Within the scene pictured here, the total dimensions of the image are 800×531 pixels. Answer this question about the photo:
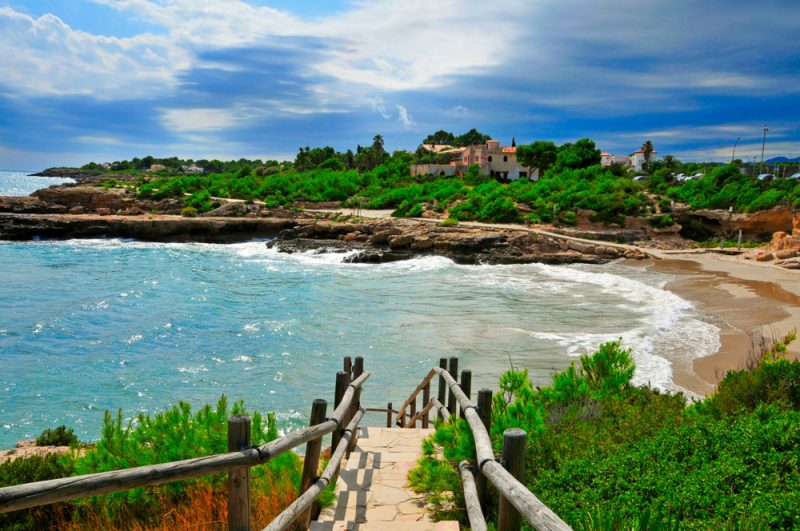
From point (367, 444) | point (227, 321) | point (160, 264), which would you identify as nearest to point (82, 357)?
point (227, 321)

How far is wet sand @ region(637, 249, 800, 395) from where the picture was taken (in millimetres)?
12438

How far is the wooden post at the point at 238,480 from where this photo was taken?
3119 mm

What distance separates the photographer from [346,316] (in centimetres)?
1941

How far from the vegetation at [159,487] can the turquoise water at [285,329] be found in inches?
227

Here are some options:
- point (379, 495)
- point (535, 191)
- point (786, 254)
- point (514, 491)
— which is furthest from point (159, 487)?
point (535, 191)

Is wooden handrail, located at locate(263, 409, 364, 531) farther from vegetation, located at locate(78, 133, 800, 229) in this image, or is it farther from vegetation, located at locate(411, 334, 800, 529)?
vegetation, located at locate(78, 133, 800, 229)

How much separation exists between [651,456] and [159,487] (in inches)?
159

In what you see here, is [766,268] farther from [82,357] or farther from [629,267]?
[82,357]

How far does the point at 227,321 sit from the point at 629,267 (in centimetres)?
2230

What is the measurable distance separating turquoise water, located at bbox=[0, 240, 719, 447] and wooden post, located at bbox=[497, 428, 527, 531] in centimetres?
842

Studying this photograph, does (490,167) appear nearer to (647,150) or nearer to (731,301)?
(647,150)

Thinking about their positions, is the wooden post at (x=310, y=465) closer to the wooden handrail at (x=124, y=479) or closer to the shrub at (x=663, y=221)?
the wooden handrail at (x=124, y=479)

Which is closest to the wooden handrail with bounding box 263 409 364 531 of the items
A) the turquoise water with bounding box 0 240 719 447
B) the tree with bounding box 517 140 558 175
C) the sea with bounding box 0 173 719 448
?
the sea with bounding box 0 173 719 448

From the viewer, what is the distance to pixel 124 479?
8.78ft
